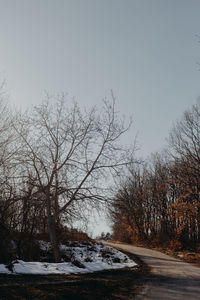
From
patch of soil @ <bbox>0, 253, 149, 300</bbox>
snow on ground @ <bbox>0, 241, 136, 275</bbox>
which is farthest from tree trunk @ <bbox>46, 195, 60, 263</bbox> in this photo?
patch of soil @ <bbox>0, 253, 149, 300</bbox>

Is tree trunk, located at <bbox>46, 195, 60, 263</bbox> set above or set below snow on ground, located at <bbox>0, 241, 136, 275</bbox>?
above

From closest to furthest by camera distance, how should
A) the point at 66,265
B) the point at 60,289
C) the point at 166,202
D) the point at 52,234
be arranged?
1. the point at 60,289
2. the point at 66,265
3. the point at 52,234
4. the point at 166,202

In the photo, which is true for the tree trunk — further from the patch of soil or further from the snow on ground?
the patch of soil

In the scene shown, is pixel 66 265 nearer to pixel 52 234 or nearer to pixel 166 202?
pixel 52 234

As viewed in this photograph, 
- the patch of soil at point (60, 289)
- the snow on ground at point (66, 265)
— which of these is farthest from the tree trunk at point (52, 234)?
the patch of soil at point (60, 289)

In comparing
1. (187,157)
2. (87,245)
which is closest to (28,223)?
(87,245)

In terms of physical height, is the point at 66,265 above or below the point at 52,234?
below

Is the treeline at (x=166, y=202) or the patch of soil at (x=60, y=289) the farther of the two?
the treeline at (x=166, y=202)

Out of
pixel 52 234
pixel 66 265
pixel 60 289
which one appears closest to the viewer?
pixel 60 289

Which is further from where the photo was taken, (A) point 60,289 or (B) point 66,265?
(B) point 66,265

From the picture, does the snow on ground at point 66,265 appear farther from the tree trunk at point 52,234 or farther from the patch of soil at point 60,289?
the patch of soil at point 60,289

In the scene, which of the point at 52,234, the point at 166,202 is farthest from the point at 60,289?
the point at 166,202

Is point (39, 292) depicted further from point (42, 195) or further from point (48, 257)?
point (48, 257)

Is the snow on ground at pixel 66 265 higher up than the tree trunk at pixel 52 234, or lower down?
lower down
